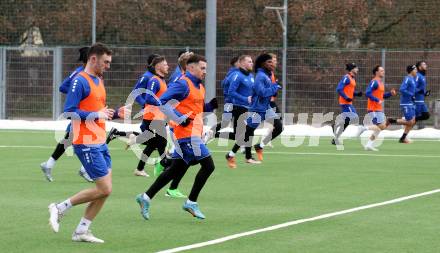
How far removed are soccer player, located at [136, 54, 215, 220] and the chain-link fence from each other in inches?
745

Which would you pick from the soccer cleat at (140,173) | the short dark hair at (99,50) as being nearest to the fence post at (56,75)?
the soccer cleat at (140,173)

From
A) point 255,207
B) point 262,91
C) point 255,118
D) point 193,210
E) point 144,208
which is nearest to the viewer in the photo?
point 144,208

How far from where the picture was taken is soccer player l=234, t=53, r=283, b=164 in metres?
20.9

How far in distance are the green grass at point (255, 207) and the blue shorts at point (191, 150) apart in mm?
677

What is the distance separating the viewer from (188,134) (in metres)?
13.1

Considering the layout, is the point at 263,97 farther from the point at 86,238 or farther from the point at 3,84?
the point at 3,84

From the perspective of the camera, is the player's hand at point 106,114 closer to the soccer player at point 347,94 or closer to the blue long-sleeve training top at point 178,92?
the blue long-sleeve training top at point 178,92

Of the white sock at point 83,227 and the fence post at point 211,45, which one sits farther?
the fence post at point 211,45

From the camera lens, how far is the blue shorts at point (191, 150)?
12852mm

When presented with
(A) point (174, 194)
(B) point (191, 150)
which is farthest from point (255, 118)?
(B) point (191, 150)

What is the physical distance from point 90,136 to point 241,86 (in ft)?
35.0

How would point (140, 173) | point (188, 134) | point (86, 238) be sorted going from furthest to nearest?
point (140, 173) < point (188, 134) < point (86, 238)

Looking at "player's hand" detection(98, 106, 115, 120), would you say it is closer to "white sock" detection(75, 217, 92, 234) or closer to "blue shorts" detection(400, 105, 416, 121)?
"white sock" detection(75, 217, 92, 234)

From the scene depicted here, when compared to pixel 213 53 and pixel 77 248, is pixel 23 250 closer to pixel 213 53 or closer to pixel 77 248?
pixel 77 248
